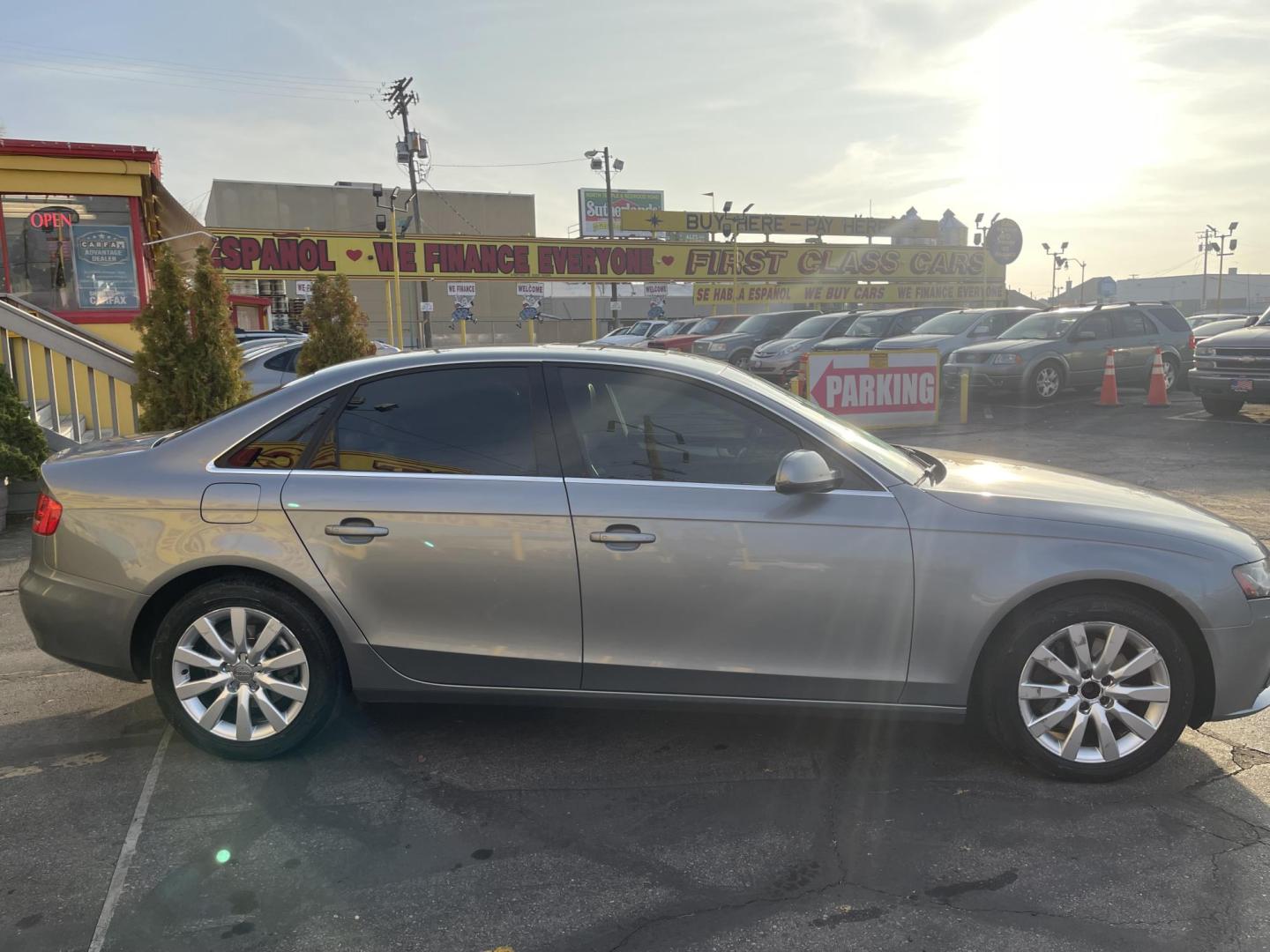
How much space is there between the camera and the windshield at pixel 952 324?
59.6 feet

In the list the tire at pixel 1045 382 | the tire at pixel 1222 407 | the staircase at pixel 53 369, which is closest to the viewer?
the staircase at pixel 53 369

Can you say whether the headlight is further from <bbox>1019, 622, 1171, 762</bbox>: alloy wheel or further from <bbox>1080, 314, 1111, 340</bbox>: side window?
<bbox>1080, 314, 1111, 340</bbox>: side window

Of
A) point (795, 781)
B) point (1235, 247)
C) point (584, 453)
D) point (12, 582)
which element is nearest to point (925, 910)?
point (795, 781)

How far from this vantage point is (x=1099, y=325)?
1566 centimetres

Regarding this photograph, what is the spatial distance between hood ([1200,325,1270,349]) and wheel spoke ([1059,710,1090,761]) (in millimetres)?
10619

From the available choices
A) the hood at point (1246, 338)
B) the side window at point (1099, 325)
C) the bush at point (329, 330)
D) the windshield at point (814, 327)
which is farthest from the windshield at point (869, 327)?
the bush at point (329, 330)

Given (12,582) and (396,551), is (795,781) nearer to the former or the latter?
(396,551)

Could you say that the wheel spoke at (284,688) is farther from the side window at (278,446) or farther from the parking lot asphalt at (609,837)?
the side window at (278,446)

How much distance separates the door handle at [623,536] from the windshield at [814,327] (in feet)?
62.2

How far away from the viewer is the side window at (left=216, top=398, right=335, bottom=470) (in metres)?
3.68

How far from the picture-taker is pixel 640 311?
69.8 metres

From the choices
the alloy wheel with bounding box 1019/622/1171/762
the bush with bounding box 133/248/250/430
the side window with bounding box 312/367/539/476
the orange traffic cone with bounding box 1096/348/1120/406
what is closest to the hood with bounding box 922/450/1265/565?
the alloy wheel with bounding box 1019/622/1171/762

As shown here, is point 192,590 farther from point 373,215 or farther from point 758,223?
point 373,215

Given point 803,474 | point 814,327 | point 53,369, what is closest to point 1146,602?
point 803,474
